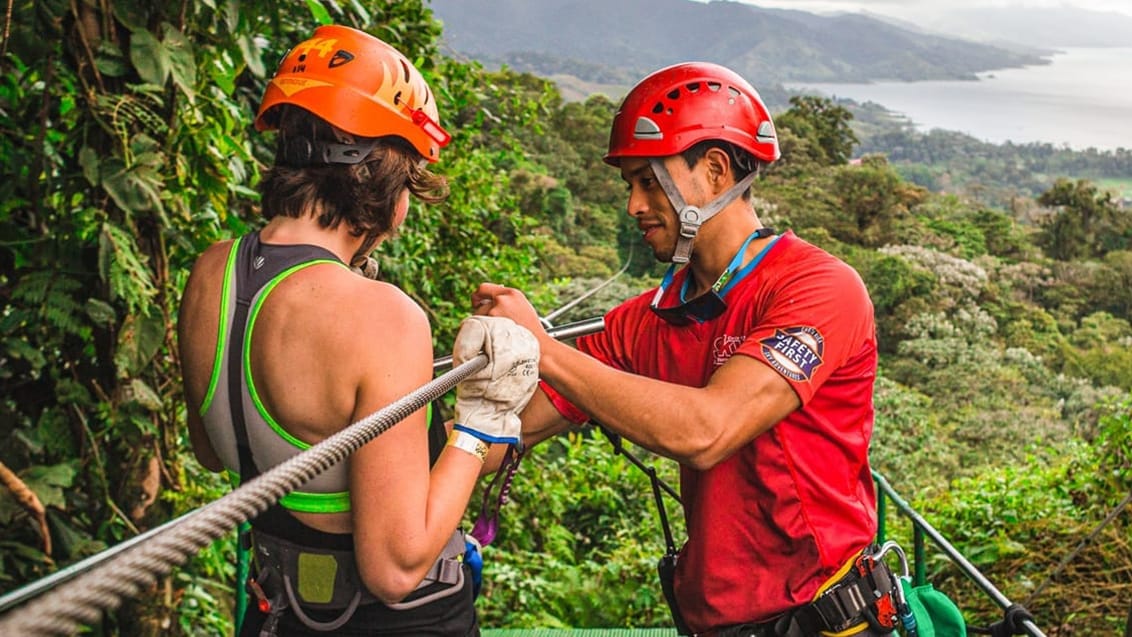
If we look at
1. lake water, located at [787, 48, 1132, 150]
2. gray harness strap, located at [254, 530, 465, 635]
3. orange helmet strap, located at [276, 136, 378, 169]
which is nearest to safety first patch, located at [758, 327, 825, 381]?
gray harness strap, located at [254, 530, 465, 635]

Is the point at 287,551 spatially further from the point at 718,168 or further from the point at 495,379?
the point at 718,168

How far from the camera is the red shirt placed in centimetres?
216

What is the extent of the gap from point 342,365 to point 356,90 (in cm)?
55

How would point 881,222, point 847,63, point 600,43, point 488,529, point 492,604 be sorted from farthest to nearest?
1. point 600,43
2. point 847,63
3. point 881,222
4. point 492,604
5. point 488,529

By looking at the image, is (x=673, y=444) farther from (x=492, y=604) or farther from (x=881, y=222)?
(x=881, y=222)

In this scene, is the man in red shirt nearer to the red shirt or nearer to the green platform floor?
the red shirt

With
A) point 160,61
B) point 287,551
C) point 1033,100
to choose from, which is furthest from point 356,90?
point 1033,100

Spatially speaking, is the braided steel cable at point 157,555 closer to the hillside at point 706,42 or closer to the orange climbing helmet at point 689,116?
the orange climbing helmet at point 689,116

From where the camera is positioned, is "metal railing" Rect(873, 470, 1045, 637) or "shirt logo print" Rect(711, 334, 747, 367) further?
"shirt logo print" Rect(711, 334, 747, 367)

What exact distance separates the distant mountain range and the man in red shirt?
9425 centimetres

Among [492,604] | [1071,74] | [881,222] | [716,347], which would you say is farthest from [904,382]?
[1071,74]

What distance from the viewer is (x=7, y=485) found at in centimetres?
255

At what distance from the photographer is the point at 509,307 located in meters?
2.26

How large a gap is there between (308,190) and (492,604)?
5.01 metres
